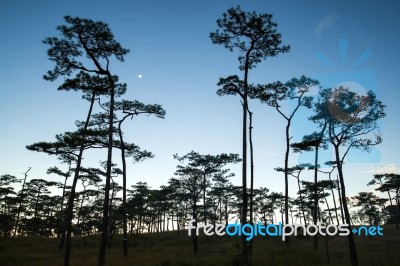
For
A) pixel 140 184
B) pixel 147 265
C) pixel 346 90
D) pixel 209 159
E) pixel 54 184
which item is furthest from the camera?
pixel 140 184

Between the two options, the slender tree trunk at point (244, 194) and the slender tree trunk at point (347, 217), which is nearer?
the slender tree trunk at point (244, 194)

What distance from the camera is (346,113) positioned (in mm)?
19297

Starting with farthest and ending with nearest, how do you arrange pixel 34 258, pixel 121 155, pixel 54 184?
1. pixel 54 184
2. pixel 34 258
3. pixel 121 155

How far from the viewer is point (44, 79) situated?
15.5 meters

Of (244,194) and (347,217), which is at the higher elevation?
(244,194)

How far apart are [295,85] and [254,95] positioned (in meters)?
8.41

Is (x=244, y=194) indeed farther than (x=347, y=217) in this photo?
No

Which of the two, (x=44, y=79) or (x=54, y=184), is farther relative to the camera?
(x=54, y=184)

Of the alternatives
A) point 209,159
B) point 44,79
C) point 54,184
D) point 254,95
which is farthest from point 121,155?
point 54,184

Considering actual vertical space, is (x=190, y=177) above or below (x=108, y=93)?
below

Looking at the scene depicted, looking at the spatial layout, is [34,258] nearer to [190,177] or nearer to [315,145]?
[190,177]

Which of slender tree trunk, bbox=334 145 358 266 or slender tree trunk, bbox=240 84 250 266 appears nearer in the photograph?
slender tree trunk, bbox=240 84 250 266

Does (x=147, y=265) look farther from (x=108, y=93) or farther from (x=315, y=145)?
(x=315, y=145)

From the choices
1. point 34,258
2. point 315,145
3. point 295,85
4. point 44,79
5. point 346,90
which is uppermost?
point 295,85
